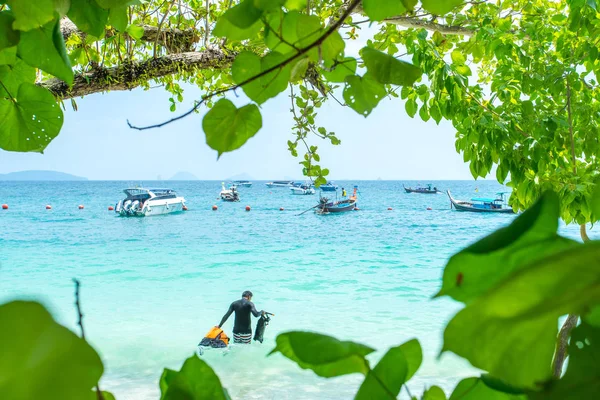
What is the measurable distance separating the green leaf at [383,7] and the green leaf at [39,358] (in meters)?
0.23

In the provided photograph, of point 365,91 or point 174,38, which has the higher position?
point 174,38

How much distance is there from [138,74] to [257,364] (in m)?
4.24

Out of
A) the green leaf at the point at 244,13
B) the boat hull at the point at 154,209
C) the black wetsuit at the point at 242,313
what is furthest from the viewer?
the boat hull at the point at 154,209

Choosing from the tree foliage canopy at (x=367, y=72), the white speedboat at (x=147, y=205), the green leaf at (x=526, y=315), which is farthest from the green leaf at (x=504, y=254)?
the white speedboat at (x=147, y=205)

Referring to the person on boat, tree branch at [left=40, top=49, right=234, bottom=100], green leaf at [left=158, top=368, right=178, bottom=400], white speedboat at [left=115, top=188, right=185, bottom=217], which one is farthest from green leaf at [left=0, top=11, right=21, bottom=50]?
white speedboat at [left=115, top=188, right=185, bottom=217]

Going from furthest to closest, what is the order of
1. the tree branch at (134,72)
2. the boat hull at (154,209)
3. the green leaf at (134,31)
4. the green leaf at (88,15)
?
the boat hull at (154,209) → the tree branch at (134,72) → the green leaf at (134,31) → the green leaf at (88,15)

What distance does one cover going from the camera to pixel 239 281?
10406mm

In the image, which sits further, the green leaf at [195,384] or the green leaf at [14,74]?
the green leaf at [14,74]

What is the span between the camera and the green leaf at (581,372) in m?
0.09

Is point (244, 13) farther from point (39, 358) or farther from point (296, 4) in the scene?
point (39, 358)

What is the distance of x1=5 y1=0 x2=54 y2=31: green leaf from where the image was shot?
0.26 metres

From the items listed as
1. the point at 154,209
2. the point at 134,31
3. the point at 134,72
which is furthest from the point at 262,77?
the point at 154,209

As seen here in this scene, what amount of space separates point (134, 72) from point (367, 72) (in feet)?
8.03

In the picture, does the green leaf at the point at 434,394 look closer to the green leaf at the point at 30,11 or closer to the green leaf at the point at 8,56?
the green leaf at the point at 30,11
